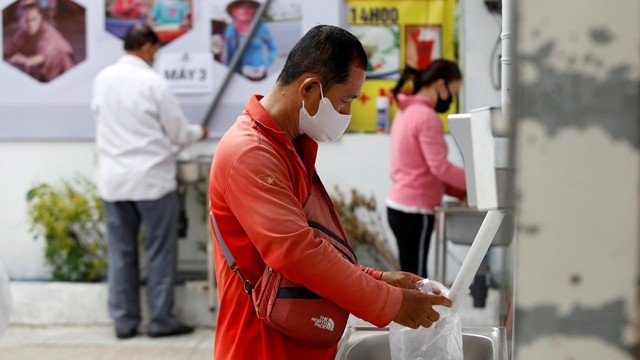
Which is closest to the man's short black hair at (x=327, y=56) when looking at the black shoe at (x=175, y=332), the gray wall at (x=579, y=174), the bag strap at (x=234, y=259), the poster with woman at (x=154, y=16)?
the bag strap at (x=234, y=259)

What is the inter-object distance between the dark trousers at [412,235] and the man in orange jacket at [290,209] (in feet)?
9.23

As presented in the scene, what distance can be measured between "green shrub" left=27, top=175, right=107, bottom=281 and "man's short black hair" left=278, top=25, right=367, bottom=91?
4.23 meters

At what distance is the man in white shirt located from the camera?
5.31m

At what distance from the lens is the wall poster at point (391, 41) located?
595 cm

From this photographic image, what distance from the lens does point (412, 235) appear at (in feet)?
16.6

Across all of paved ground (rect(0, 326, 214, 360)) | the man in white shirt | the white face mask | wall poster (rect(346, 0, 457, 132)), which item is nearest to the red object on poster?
wall poster (rect(346, 0, 457, 132))

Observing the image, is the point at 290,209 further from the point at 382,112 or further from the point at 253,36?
the point at 253,36

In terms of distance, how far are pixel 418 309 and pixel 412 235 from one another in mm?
3114

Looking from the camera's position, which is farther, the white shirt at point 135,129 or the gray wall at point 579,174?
the white shirt at point 135,129

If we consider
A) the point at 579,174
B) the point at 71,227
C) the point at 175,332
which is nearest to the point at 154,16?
the point at 71,227

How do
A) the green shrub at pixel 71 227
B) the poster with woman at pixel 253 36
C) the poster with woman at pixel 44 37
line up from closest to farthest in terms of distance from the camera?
1. the green shrub at pixel 71 227
2. the poster with woman at pixel 253 36
3. the poster with woman at pixel 44 37

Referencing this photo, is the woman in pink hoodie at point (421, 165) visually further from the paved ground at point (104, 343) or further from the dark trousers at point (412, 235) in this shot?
the paved ground at point (104, 343)

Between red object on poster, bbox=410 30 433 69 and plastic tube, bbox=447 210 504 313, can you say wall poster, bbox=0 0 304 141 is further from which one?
plastic tube, bbox=447 210 504 313

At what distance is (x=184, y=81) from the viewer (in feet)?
20.1
